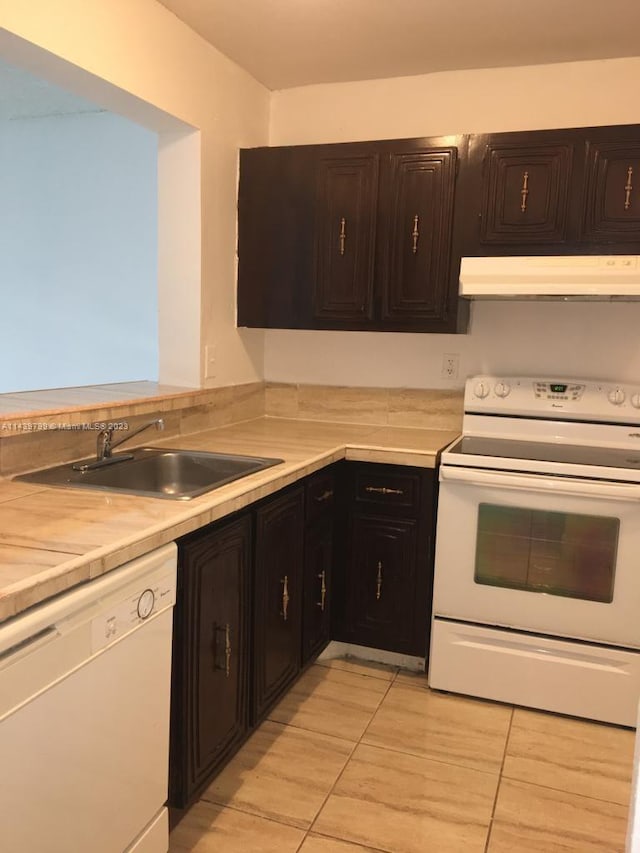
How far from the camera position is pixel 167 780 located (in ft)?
5.35

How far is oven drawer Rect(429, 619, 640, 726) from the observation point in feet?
7.80

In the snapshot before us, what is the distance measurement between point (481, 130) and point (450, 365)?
3.27 ft

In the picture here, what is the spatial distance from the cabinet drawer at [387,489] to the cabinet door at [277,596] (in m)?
0.39

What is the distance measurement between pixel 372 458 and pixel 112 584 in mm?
1409

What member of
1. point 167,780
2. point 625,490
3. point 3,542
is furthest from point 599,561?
point 3,542

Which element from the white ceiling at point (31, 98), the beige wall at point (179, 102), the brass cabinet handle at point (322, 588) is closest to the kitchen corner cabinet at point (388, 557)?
the brass cabinet handle at point (322, 588)

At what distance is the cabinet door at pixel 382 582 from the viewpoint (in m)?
2.64

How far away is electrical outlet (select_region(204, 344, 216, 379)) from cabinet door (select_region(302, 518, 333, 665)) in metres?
0.81

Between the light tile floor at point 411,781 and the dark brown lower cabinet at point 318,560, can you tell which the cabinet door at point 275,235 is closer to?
the dark brown lower cabinet at point 318,560

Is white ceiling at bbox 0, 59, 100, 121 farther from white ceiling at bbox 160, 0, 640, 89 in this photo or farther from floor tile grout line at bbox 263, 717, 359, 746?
floor tile grout line at bbox 263, 717, 359, 746

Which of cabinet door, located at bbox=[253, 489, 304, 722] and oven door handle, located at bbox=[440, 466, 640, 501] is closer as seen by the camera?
cabinet door, located at bbox=[253, 489, 304, 722]

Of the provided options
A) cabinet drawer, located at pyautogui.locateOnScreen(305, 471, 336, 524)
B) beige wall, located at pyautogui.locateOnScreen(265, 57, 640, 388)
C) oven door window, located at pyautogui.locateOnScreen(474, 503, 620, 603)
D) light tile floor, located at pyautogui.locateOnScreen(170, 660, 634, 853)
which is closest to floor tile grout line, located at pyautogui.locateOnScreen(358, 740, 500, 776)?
light tile floor, located at pyautogui.locateOnScreen(170, 660, 634, 853)

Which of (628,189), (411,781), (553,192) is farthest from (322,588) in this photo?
(628,189)

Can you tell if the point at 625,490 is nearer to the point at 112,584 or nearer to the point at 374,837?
the point at 374,837
